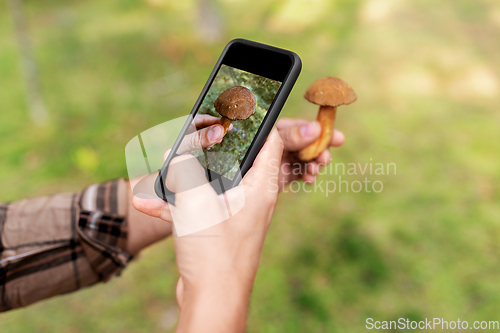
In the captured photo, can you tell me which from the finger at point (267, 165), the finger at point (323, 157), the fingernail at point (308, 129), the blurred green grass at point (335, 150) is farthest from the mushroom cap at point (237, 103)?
the blurred green grass at point (335, 150)

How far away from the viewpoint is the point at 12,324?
5.21 feet

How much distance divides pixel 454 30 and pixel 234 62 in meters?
3.29

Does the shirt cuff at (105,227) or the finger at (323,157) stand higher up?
the finger at (323,157)

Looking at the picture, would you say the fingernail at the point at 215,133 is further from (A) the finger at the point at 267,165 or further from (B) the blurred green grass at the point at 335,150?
(B) the blurred green grass at the point at 335,150

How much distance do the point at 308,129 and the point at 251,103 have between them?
1.21 feet

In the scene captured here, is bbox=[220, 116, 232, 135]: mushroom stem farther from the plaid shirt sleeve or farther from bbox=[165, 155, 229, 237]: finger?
the plaid shirt sleeve

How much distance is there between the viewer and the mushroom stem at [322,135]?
44.7 inches

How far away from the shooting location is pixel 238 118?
844mm

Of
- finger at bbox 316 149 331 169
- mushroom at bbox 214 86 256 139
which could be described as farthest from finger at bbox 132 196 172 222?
finger at bbox 316 149 331 169

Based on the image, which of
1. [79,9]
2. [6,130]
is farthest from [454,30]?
[79,9]

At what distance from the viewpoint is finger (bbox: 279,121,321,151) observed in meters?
1.14

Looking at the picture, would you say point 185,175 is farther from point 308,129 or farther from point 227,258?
point 308,129

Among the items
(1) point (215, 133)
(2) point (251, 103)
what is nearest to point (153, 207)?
(1) point (215, 133)

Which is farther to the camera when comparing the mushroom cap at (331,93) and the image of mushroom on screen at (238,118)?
the mushroom cap at (331,93)
